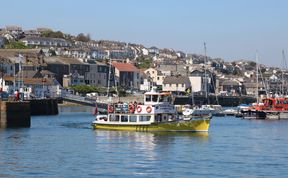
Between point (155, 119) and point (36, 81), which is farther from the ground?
point (36, 81)

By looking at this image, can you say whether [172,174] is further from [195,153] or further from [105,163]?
[195,153]

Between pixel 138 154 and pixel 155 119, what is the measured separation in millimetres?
16816

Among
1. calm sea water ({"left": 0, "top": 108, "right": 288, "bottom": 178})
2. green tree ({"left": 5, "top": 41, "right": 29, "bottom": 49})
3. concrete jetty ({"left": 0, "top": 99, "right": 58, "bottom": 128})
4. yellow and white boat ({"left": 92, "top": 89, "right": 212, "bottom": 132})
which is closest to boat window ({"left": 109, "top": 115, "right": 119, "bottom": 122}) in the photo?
yellow and white boat ({"left": 92, "top": 89, "right": 212, "bottom": 132})

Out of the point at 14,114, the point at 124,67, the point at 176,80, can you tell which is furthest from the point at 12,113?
the point at 124,67

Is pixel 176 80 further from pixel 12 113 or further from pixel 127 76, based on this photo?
pixel 12 113

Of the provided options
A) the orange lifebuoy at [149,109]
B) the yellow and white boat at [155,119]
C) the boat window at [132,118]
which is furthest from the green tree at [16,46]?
the orange lifebuoy at [149,109]

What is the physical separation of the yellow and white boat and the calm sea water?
4.70 feet

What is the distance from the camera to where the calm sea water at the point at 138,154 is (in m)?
39.9

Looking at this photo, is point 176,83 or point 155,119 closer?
point 155,119

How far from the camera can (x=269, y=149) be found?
5244 centimetres

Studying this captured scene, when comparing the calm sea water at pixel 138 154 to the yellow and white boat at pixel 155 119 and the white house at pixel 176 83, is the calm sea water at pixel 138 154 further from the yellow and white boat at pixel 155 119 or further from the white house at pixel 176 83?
the white house at pixel 176 83

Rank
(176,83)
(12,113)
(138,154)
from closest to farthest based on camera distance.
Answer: (138,154) < (12,113) < (176,83)

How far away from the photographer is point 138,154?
1871 inches

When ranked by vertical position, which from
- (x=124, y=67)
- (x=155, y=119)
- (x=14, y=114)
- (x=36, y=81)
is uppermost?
(x=124, y=67)
